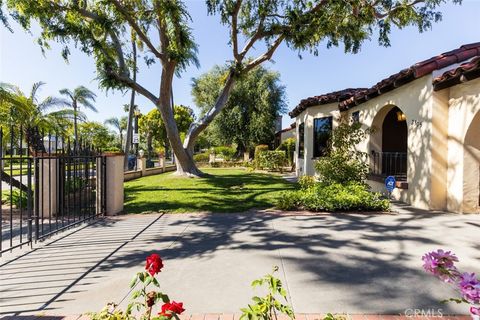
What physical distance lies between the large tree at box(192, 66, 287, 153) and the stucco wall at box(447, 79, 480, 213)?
1913 centimetres

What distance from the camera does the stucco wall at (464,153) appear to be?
695 centimetres

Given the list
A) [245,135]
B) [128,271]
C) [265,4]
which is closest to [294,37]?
[265,4]

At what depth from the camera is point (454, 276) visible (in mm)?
2027

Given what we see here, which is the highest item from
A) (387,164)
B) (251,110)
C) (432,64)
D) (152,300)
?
(251,110)

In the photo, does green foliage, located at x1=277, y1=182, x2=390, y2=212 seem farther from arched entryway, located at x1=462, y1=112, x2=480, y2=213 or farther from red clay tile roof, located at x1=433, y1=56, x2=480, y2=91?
red clay tile roof, located at x1=433, y1=56, x2=480, y2=91

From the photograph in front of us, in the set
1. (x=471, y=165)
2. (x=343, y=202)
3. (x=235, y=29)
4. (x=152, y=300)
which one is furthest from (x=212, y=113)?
(x=152, y=300)

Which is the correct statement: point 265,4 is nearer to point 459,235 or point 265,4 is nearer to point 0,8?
point 0,8

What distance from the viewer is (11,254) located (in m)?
4.83

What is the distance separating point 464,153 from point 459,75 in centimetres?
193

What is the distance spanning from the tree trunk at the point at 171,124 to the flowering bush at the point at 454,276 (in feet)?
40.9

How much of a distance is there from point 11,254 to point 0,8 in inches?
385

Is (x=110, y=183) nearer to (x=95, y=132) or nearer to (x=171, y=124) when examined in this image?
(x=171, y=124)

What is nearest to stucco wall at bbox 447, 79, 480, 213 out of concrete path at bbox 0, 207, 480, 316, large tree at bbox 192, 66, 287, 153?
concrete path at bbox 0, 207, 480, 316

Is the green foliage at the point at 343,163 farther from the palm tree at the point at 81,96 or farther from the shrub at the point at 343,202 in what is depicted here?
the palm tree at the point at 81,96
